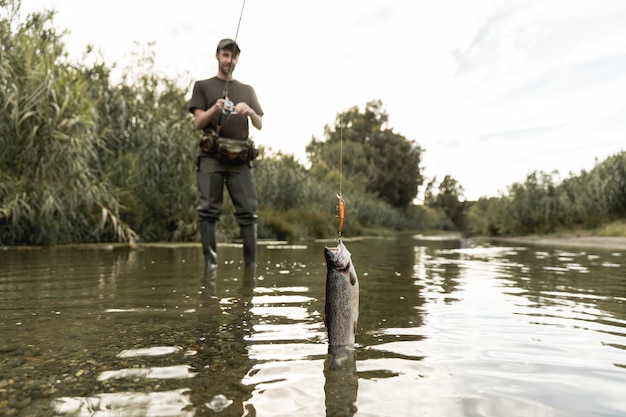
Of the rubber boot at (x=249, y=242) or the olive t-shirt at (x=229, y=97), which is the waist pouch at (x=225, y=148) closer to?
the olive t-shirt at (x=229, y=97)

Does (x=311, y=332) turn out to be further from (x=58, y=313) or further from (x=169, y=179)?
(x=169, y=179)

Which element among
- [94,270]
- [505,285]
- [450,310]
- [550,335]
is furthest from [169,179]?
[550,335]

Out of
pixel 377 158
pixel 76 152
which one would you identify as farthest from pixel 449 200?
pixel 76 152

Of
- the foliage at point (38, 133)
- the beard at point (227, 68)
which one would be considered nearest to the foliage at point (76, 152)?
the foliage at point (38, 133)

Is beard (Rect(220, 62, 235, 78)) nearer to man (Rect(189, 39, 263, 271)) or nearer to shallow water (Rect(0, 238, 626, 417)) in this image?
man (Rect(189, 39, 263, 271))

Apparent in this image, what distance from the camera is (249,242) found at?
589 centimetres

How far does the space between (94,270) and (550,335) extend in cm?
473

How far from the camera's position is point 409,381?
1919mm

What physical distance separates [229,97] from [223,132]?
1.22 feet

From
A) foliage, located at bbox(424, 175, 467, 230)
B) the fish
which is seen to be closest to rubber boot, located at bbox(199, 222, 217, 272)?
the fish

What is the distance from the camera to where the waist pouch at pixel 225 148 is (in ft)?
17.7

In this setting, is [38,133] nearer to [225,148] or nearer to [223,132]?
[223,132]

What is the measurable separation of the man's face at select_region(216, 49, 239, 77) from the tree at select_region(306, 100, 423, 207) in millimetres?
47371

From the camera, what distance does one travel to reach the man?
214 inches
